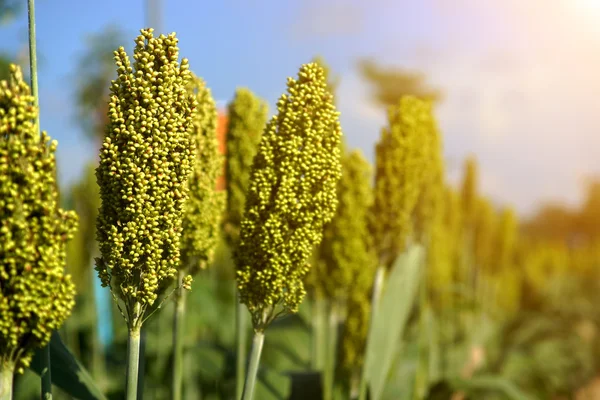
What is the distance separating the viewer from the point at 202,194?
10.3 ft

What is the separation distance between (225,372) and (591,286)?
49.8ft

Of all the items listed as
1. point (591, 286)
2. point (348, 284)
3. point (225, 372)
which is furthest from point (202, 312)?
point (591, 286)

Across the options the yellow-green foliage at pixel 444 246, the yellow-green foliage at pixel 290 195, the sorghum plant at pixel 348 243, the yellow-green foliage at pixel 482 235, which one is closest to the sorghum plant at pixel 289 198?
the yellow-green foliage at pixel 290 195

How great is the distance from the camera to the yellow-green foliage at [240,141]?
12.7 ft

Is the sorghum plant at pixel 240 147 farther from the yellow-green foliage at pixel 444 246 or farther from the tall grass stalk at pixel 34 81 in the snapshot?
the yellow-green foliage at pixel 444 246

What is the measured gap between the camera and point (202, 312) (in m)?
7.96

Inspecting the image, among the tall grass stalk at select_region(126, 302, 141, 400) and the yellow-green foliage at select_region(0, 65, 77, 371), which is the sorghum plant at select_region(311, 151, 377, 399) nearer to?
the tall grass stalk at select_region(126, 302, 141, 400)

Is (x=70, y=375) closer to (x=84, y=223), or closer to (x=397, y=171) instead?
(x=397, y=171)

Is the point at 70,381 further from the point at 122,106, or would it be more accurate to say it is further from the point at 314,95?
the point at 314,95

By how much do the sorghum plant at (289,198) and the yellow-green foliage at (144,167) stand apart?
47 centimetres

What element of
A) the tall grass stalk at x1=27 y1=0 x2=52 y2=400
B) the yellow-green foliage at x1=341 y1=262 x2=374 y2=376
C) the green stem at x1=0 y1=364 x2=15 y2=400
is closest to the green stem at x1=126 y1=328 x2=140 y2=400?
the tall grass stalk at x1=27 y1=0 x2=52 y2=400

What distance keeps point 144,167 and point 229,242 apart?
188 centimetres

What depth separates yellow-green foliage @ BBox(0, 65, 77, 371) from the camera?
183cm

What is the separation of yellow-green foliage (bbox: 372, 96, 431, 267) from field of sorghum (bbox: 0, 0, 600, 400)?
1 cm
